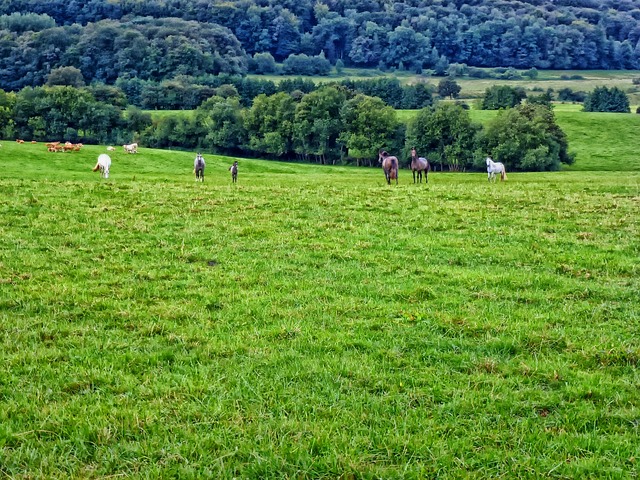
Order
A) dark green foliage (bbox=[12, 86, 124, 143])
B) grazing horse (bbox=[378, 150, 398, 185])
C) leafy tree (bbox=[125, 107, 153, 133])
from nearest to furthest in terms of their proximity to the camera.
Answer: grazing horse (bbox=[378, 150, 398, 185]) < dark green foliage (bbox=[12, 86, 124, 143]) < leafy tree (bbox=[125, 107, 153, 133])

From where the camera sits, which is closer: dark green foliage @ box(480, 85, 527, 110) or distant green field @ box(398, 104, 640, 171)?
distant green field @ box(398, 104, 640, 171)

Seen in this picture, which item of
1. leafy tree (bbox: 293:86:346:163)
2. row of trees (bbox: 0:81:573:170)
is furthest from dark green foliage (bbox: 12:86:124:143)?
leafy tree (bbox: 293:86:346:163)

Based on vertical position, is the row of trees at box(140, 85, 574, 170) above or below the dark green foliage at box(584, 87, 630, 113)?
below

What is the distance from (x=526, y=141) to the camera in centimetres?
9125

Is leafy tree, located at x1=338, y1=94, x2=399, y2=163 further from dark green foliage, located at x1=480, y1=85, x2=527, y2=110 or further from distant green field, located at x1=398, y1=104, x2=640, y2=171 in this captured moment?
dark green foliage, located at x1=480, y1=85, x2=527, y2=110

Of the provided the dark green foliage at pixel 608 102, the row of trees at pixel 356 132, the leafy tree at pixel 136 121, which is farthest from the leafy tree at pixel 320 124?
the dark green foliage at pixel 608 102

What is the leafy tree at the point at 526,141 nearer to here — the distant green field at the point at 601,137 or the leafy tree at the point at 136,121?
the distant green field at the point at 601,137

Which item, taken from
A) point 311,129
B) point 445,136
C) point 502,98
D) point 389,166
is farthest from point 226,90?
point 389,166

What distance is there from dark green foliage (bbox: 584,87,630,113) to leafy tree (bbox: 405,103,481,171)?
57.3 metres

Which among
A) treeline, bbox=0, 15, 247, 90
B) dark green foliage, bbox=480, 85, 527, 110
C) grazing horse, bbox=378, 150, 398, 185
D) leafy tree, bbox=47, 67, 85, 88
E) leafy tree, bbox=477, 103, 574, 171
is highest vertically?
treeline, bbox=0, 15, 247, 90

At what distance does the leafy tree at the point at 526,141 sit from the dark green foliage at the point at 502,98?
→ 38.2 meters

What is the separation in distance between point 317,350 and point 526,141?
297 ft

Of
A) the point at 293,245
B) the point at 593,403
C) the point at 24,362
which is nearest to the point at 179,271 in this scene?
the point at 293,245

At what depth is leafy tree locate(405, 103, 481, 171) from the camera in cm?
9831
